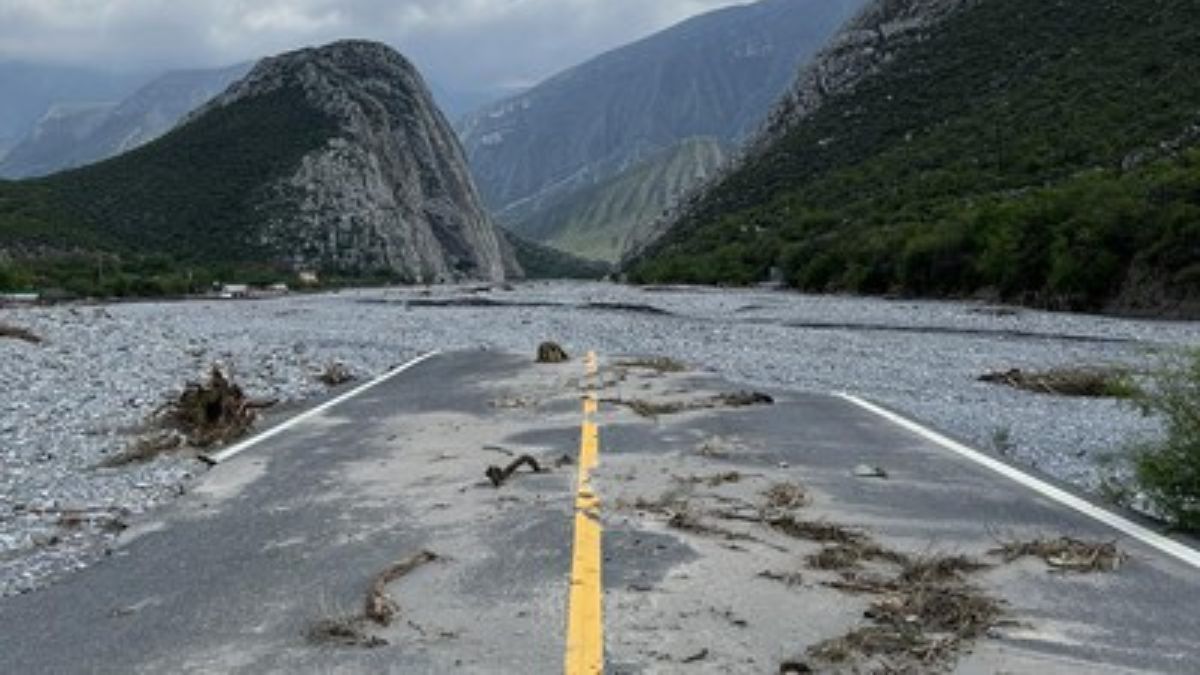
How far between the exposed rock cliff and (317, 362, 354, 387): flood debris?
99855 mm

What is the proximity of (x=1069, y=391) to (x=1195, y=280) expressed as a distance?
1745 cm

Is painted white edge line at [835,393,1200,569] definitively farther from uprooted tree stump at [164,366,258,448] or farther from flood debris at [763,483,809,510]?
uprooted tree stump at [164,366,258,448]

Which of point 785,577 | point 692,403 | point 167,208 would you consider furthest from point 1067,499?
point 167,208

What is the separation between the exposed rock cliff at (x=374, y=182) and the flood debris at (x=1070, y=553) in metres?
114

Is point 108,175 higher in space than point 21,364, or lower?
higher

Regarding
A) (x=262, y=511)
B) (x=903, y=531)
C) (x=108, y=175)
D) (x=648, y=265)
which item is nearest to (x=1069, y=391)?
(x=903, y=531)

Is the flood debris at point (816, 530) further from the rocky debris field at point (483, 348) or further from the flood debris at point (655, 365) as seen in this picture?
the flood debris at point (655, 365)

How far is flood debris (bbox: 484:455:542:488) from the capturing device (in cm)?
885

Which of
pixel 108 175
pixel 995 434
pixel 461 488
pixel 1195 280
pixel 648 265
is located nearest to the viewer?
pixel 461 488

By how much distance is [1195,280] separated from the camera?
31.0 meters

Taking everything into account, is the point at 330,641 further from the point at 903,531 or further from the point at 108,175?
the point at 108,175

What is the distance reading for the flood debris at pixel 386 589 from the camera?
5.53 meters

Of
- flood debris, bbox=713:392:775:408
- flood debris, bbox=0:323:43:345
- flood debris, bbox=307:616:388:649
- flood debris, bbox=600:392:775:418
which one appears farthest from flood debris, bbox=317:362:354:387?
flood debris, bbox=307:616:388:649

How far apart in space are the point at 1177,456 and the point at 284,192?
122 metres
